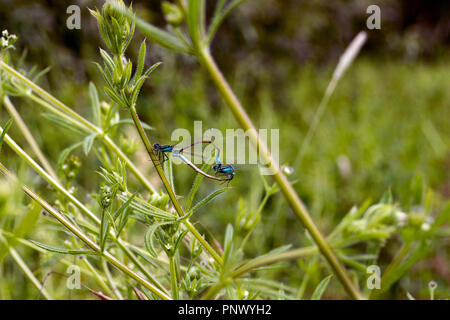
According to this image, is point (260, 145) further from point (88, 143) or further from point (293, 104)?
point (293, 104)

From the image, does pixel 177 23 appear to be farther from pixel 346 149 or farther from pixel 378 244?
pixel 346 149

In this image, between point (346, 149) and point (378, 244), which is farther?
point (346, 149)

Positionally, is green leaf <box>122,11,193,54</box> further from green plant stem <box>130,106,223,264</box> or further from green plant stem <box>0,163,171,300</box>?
green plant stem <box>0,163,171,300</box>

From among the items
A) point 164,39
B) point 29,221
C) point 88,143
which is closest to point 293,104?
point 88,143

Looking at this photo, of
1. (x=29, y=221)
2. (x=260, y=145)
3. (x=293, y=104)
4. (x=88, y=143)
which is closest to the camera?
(x=29, y=221)

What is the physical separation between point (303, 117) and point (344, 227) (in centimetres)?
157

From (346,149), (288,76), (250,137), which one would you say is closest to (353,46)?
(250,137)

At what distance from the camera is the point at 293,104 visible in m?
2.33

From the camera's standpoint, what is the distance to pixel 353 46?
850 millimetres

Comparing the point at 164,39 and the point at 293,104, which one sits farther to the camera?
the point at 293,104

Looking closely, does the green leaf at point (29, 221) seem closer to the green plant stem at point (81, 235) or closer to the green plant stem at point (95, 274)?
the green plant stem at point (81, 235)

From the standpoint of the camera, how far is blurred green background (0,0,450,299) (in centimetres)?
121

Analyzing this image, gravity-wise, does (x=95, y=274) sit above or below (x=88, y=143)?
below

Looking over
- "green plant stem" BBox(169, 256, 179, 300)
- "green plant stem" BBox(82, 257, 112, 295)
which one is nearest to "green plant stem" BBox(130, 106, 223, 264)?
"green plant stem" BBox(169, 256, 179, 300)
